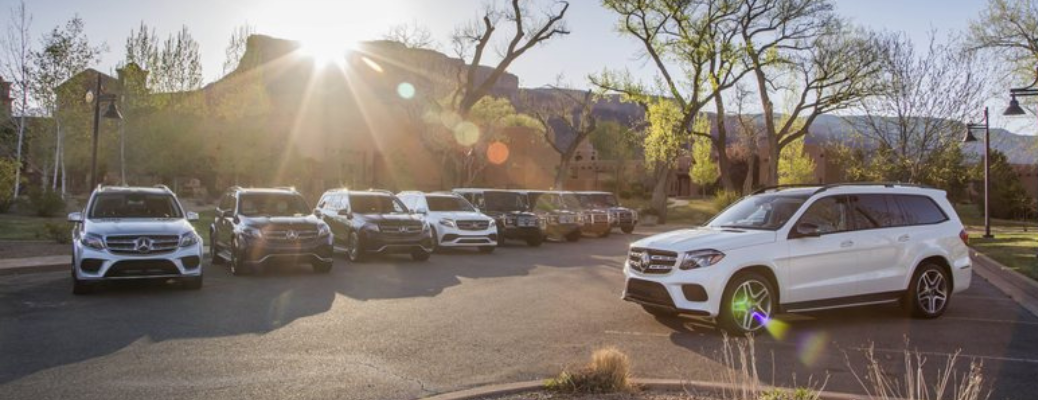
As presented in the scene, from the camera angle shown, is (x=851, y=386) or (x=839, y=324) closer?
(x=851, y=386)

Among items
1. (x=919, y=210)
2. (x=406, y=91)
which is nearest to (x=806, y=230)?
(x=919, y=210)

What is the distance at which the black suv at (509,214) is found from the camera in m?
22.8

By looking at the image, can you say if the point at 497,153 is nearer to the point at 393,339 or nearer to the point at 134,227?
the point at 134,227

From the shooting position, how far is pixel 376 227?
1680 cm

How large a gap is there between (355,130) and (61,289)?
40159mm

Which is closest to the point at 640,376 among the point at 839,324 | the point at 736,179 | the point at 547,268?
the point at 839,324

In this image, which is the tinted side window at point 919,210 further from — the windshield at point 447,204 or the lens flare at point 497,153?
the lens flare at point 497,153

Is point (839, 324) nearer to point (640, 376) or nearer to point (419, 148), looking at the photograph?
point (640, 376)

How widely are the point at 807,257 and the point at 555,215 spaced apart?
1720cm

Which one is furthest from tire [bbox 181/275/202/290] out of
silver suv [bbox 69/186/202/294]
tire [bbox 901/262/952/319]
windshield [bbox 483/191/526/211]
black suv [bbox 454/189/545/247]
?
windshield [bbox 483/191/526/211]

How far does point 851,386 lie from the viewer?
20.3 ft

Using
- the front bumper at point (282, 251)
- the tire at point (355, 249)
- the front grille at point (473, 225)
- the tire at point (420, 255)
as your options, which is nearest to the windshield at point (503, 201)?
the front grille at point (473, 225)

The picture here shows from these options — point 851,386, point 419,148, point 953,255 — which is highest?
point 419,148

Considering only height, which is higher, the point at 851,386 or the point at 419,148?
the point at 419,148
